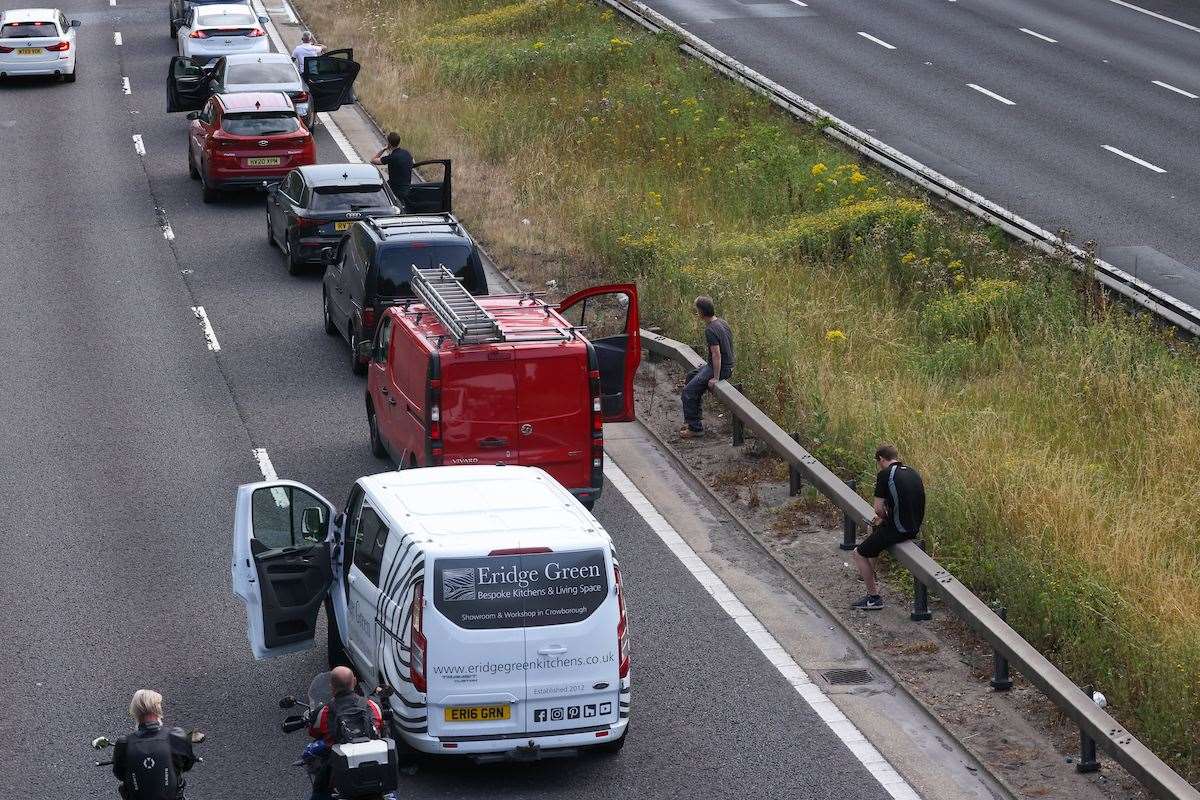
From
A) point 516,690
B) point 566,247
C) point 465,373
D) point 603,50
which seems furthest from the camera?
point 603,50

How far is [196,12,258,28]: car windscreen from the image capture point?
126 ft

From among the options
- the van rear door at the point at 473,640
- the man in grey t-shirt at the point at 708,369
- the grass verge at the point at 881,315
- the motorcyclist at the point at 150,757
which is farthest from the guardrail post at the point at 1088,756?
the man in grey t-shirt at the point at 708,369

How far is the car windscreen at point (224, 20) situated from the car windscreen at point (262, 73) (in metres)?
5.42

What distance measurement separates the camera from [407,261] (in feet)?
65.3

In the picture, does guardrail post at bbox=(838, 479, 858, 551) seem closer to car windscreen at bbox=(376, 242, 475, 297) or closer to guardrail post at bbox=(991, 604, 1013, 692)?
guardrail post at bbox=(991, 604, 1013, 692)

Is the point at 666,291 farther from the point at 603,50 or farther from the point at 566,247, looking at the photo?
the point at 603,50

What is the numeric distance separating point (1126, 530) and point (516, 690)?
218 inches

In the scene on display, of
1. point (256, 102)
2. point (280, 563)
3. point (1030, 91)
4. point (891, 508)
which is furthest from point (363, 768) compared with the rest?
point (1030, 91)

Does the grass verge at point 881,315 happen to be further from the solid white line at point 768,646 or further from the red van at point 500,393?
the red van at point 500,393

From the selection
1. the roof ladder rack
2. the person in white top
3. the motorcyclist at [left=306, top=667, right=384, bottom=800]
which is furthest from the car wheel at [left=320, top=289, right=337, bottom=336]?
the person in white top

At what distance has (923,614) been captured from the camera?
1380 cm

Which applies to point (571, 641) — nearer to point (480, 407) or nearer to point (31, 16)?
point (480, 407)

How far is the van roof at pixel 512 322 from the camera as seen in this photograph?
49.9 feet

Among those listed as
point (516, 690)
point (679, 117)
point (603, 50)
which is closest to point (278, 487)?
point (516, 690)
